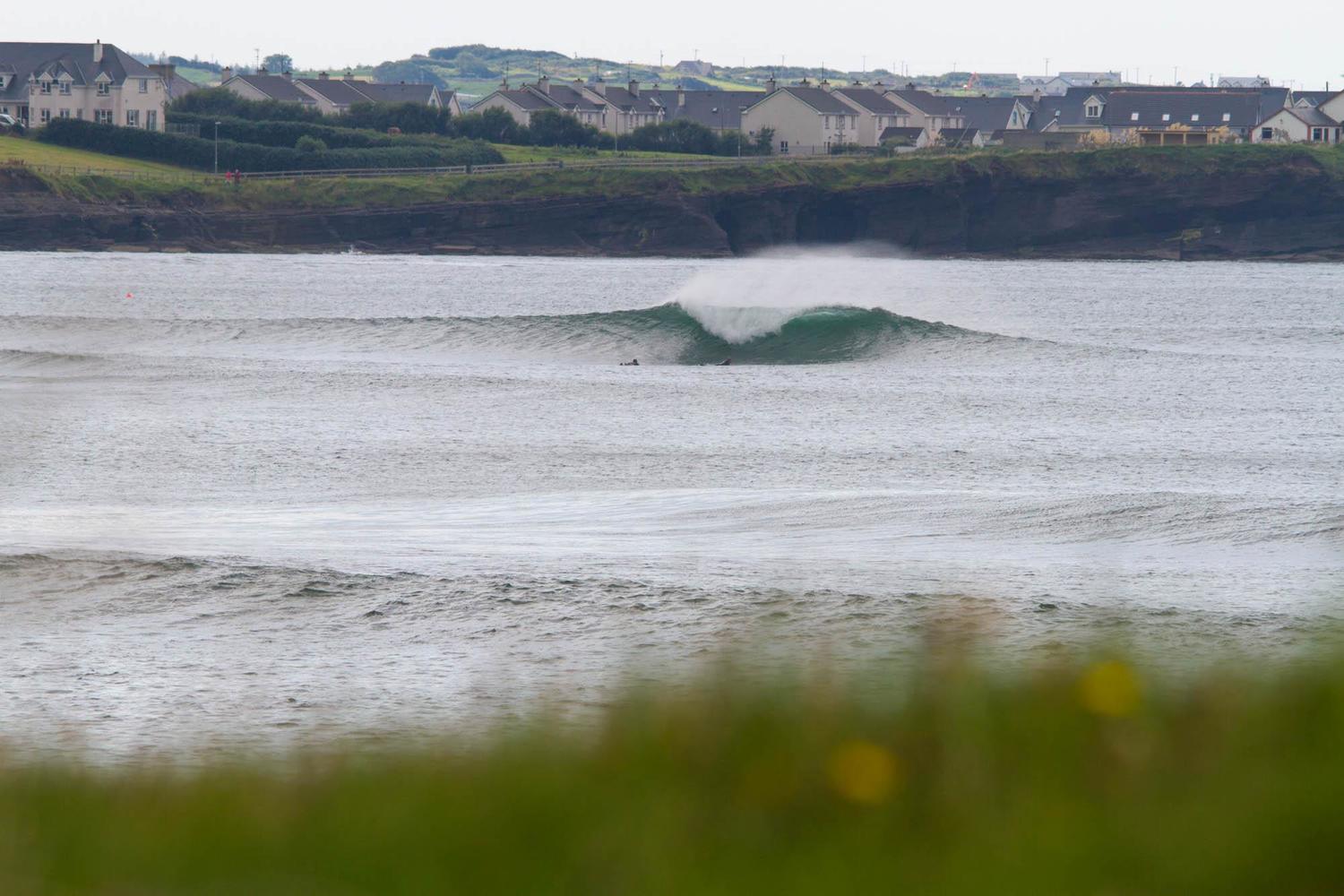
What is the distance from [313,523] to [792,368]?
27.8m

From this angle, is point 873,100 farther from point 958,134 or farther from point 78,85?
point 78,85

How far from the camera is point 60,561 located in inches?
564

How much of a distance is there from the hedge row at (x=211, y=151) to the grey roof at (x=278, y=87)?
28.9 m

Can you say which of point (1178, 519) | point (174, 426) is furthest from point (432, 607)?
point (174, 426)

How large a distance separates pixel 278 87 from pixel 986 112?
7550 centimetres

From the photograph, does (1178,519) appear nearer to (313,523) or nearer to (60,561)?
(313,523)

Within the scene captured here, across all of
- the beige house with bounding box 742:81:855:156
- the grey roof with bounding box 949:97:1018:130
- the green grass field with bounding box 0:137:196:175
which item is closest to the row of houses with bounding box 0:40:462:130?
the green grass field with bounding box 0:137:196:175

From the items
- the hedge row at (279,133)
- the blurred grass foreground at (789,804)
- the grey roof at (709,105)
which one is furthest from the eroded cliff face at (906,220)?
the blurred grass foreground at (789,804)

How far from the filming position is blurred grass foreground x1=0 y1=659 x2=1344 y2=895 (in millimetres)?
2695

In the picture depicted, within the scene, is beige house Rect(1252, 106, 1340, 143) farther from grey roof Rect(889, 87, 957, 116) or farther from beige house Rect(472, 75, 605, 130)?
beige house Rect(472, 75, 605, 130)

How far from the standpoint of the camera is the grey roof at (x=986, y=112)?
6663 inches

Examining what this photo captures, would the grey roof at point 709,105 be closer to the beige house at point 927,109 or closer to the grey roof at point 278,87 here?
the beige house at point 927,109

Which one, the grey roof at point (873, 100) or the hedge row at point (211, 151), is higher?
the grey roof at point (873, 100)

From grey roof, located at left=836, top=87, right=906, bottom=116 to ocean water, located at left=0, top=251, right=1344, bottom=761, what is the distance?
343ft
